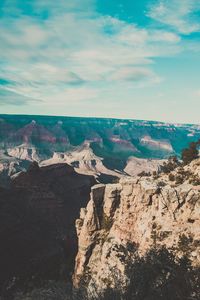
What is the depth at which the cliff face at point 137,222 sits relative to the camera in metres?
54.1

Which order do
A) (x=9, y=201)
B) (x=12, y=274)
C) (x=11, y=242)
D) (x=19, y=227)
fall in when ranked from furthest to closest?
(x=9, y=201) < (x=19, y=227) < (x=11, y=242) < (x=12, y=274)

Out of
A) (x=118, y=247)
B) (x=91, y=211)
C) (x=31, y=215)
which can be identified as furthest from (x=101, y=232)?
(x=31, y=215)

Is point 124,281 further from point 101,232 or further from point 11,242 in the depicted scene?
point 11,242

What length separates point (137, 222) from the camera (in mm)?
62844

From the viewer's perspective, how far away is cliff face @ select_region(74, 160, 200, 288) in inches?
2130

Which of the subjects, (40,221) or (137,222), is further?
(40,221)

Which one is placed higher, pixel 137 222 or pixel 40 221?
pixel 137 222

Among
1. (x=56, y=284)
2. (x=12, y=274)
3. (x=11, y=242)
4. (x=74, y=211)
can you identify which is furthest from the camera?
(x=74, y=211)

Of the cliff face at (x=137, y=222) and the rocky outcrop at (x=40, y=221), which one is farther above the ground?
the cliff face at (x=137, y=222)

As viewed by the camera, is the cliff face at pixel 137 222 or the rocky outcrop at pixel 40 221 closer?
the cliff face at pixel 137 222

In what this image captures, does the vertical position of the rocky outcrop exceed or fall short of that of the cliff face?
it falls short

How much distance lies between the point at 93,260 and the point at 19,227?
57.1 meters

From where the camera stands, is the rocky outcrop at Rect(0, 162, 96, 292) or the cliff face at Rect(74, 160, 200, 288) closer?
the cliff face at Rect(74, 160, 200, 288)

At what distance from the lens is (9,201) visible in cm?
13412
